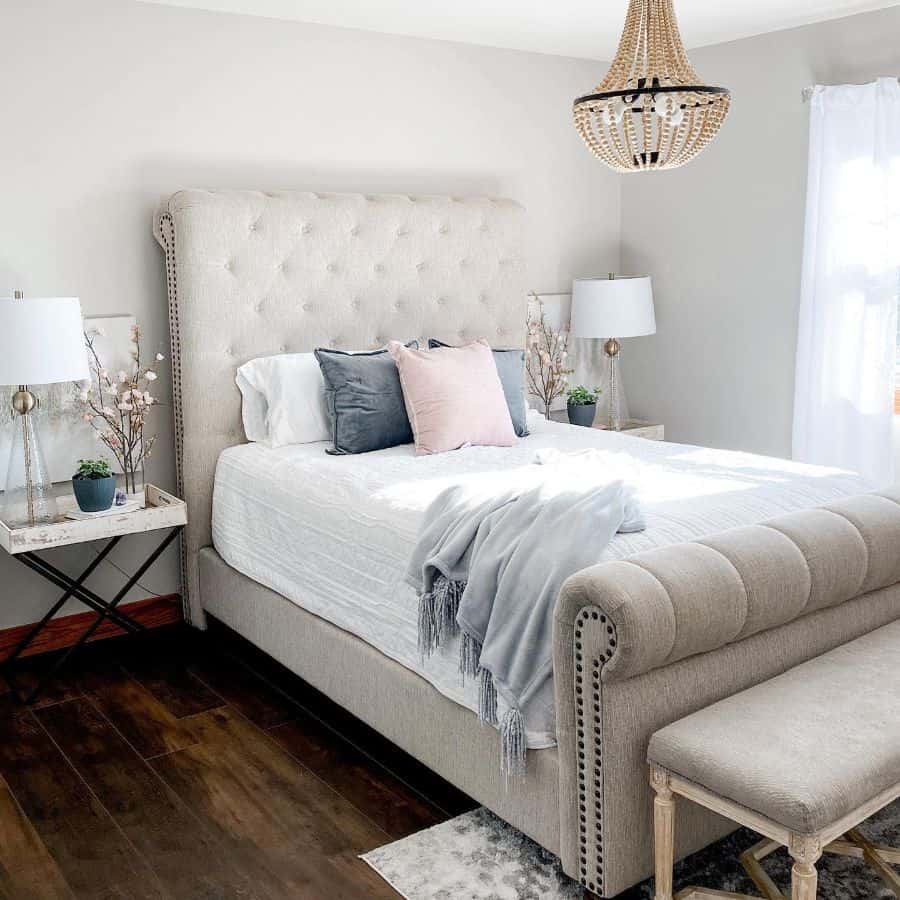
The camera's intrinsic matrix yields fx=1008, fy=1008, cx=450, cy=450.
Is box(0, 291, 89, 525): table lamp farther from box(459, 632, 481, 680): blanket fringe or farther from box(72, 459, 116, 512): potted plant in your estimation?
box(459, 632, 481, 680): blanket fringe

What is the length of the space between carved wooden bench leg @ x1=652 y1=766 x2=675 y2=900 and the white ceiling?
9.40 feet

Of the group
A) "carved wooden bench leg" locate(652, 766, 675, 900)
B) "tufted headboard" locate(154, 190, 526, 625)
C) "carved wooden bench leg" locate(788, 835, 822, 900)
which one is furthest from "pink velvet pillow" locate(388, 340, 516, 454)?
"carved wooden bench leg" locate(788, 835, 822, 900)

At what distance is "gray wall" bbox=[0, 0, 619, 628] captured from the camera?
134 inches

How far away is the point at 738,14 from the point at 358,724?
3.04 metres

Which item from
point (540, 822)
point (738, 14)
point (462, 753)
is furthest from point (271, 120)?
point (540, 822)

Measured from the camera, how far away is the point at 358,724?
3045mm

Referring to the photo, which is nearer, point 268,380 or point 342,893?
point 342,893

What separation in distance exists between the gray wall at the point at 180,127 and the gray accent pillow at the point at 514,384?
901 millimetres

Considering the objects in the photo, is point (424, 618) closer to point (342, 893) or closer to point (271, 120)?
point (342, 893)

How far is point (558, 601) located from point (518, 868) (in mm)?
704

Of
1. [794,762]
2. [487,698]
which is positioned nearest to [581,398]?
[487,698]

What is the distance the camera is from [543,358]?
468 cm

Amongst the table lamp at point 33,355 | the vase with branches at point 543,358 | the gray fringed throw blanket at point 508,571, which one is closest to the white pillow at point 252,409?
the table lamp at point 33,355

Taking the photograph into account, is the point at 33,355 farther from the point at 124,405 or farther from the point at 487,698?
the point at 487,698
